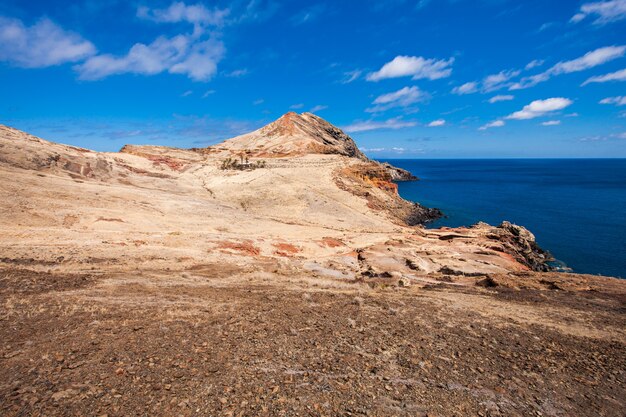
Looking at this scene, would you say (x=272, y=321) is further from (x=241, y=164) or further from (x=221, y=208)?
(x=241, y=164)

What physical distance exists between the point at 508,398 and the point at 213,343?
8.72m

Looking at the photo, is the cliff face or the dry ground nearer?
the dry ground

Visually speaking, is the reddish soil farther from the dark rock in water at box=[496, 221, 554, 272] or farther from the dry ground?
the dark rock in water at box=[496, 221, 554, 272]

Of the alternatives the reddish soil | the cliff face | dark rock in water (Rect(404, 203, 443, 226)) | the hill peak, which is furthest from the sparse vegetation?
the reddish soil

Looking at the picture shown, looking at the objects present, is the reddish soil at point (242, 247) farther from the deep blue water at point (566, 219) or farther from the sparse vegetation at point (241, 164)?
the deep blue water at point (566, 219)

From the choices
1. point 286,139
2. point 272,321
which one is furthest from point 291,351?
point 286,139

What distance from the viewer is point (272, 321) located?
12.7 m

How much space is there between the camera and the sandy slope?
859cm

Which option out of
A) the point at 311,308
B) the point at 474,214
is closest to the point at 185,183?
the point at 311,308

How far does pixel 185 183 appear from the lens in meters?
46.7

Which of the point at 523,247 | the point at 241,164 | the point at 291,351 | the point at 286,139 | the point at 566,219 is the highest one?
the point at 286,139

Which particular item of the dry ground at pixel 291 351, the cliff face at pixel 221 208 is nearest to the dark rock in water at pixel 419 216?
the cliff face at pixel 221 208

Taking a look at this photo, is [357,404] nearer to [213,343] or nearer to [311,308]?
[213,343]

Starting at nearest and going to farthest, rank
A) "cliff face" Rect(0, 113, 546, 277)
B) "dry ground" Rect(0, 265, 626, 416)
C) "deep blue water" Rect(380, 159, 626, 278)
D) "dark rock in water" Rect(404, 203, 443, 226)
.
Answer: "dry ground" Rect(0, 265, 626, 416) → "cliff face" Rect(0, 113, 546, 277) → "deep blue water" Rect(380, 159, 626, 278) → "dark rock in water" Rect(404, 203, 443, 226)
